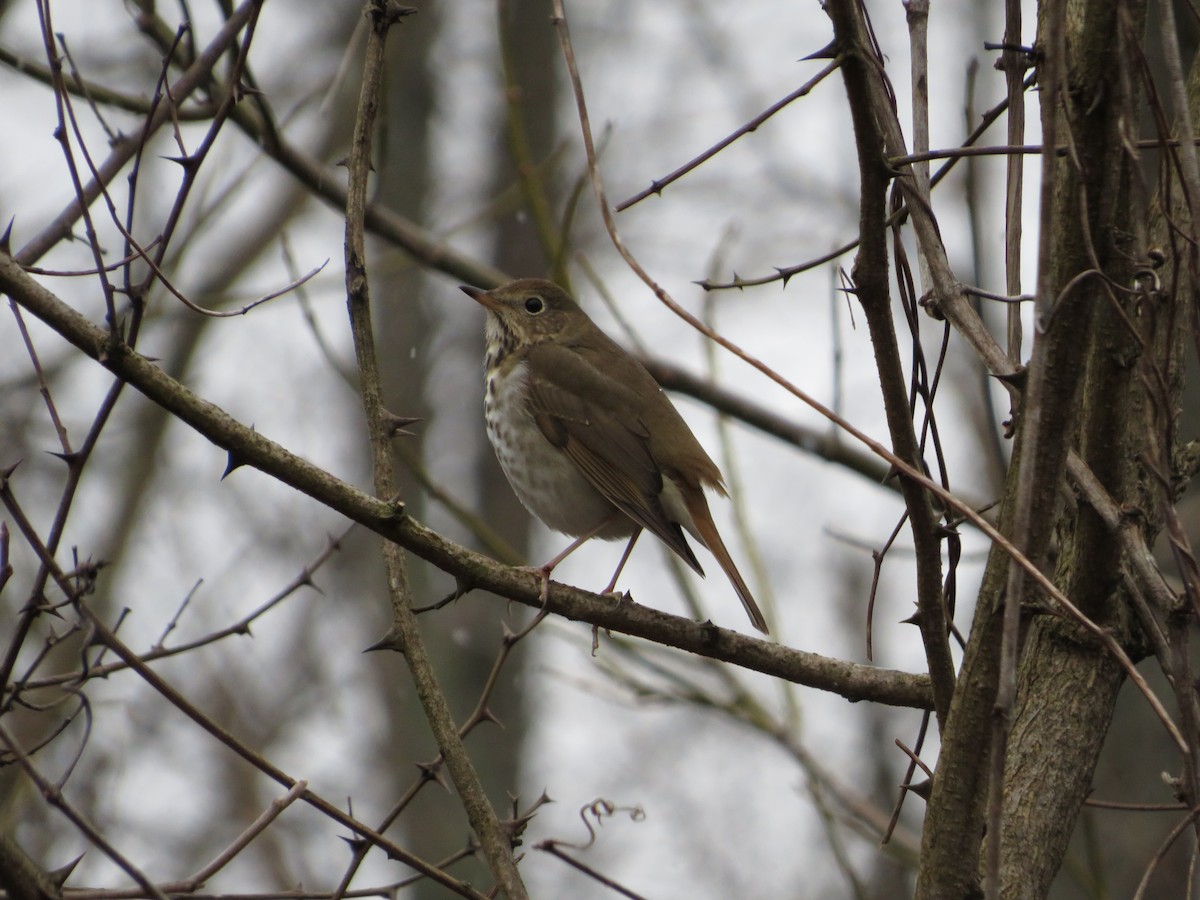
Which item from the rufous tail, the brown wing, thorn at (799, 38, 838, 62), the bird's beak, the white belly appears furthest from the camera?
the bird's beak

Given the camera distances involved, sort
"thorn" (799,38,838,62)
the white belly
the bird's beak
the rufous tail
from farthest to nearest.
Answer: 1. the bird's beak
2. the white belly
3. the rufous tail
4. "thorn" (799,38,838,62)

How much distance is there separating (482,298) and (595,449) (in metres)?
0.93

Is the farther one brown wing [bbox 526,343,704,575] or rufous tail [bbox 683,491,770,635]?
brown wing [bbox 526,343,704,575]

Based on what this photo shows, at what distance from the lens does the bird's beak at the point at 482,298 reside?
493cm

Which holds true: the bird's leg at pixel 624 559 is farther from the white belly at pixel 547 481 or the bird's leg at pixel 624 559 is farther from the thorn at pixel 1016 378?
the thorn at pixel 1016 378

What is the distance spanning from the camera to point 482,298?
5.02 m

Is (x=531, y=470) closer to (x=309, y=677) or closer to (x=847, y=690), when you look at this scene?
(x=847, y=690)

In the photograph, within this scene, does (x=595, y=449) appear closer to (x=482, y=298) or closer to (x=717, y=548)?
(x=717, y=548)

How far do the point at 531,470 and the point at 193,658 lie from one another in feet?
23.3

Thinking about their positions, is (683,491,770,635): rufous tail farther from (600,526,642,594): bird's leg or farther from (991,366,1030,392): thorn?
(991,366,1030,392): thorn

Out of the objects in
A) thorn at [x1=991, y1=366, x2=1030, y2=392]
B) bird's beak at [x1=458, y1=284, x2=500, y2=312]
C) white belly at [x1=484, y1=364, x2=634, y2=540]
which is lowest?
thorn at [x1=991, y1=366, x2=1030, y2=392]

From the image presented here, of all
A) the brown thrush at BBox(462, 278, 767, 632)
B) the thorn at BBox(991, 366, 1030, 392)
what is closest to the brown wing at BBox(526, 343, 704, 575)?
the brown thrush at BBox(462, 278, 767, 632)

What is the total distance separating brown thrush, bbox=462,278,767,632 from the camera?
14.1ft

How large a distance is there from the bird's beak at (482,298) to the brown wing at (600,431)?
0.94 feet
